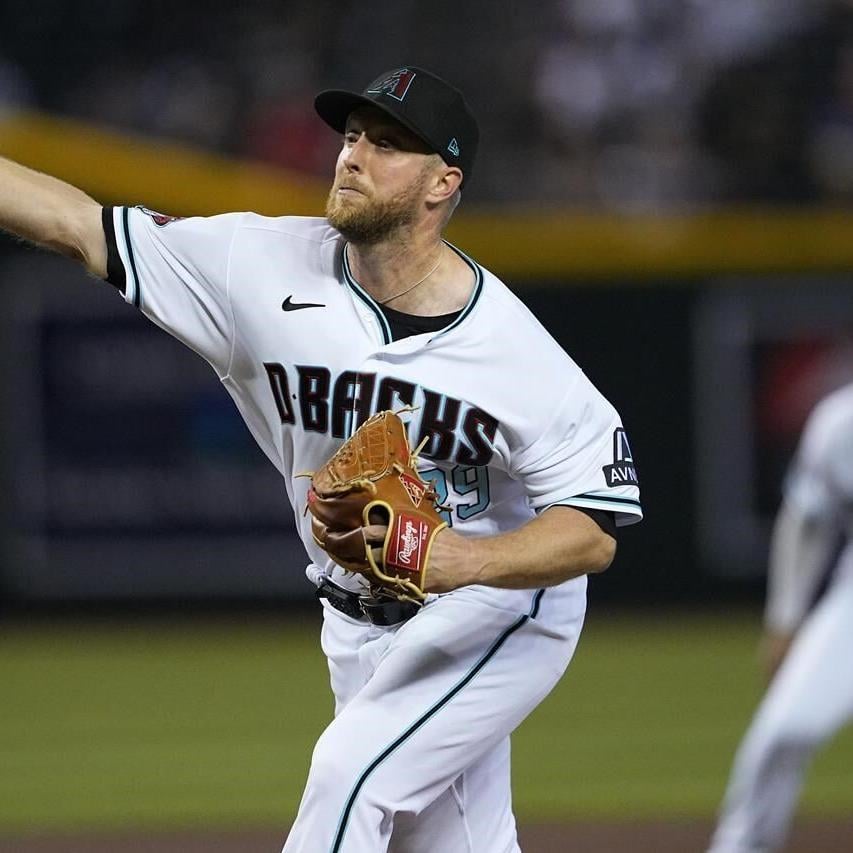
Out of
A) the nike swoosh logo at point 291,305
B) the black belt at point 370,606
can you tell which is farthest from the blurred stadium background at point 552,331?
the nike swoosh logo at point 291,305

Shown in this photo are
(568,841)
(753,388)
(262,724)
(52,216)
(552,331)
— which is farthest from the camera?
(552,331)

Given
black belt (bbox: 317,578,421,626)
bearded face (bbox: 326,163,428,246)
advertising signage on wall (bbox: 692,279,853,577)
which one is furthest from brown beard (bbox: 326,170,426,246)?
advertising signage on wall (bbox: 692,279,853,577)

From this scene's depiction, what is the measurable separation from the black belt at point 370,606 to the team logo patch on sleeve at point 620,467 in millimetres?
543

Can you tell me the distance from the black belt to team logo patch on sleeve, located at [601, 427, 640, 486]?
54cm

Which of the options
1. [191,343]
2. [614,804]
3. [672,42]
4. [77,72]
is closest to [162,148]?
[77,72]

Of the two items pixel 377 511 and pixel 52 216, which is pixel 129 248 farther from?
pixel 377 511

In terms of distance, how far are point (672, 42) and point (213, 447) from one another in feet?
15.2

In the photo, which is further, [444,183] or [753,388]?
[753,388]

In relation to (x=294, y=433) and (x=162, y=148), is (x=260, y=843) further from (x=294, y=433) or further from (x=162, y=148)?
(x=162, y=148)

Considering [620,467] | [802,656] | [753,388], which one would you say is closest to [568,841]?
[802,656]

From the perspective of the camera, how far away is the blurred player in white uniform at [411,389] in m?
3.82

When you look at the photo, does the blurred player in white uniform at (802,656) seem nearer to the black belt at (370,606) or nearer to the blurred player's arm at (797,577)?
the blurred player's arm at (797,577)

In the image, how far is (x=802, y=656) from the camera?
5715mm

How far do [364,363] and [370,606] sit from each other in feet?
1.88
